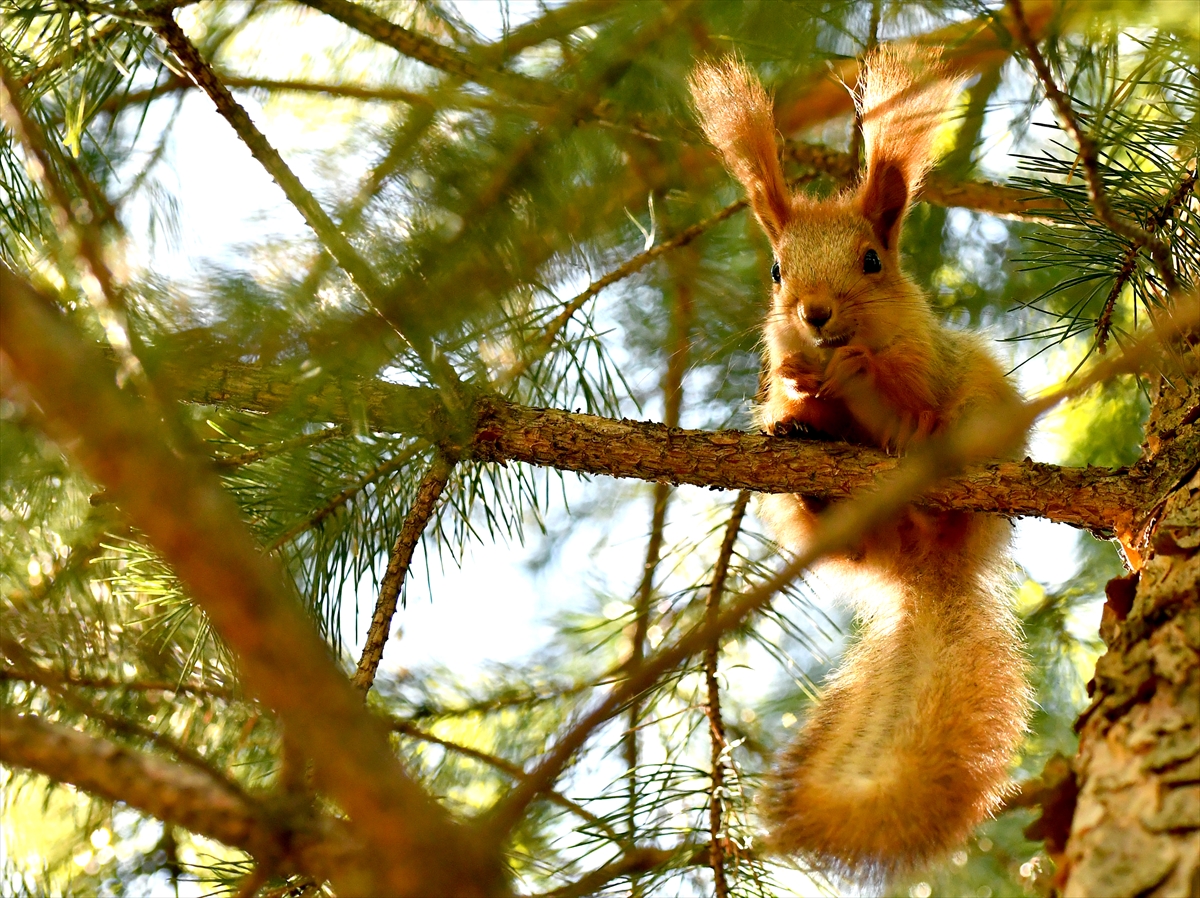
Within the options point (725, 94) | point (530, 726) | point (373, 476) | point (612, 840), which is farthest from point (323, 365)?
point (530, 726)

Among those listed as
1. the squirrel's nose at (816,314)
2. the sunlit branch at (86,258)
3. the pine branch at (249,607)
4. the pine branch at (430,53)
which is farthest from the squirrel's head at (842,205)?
the pine branch at (249,607)

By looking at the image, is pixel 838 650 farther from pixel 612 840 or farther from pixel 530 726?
pixel 612 840

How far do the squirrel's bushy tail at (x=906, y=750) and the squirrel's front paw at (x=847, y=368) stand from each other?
56 cm

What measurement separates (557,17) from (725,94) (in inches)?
19.0

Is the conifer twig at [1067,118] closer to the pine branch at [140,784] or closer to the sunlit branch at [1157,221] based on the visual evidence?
the sunlit branch at [1157,221]

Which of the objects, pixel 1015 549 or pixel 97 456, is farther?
pixel 1015 549

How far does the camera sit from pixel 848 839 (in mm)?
1699

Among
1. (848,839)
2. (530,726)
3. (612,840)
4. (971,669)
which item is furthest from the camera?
(530,726)

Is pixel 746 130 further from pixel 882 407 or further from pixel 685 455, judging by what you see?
pixel 685 455

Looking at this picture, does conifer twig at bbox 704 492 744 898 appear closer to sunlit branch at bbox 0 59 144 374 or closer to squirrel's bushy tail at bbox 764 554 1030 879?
squirrel's bushy tail at bbox 764 554 1030 879

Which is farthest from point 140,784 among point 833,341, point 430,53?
point 833,341

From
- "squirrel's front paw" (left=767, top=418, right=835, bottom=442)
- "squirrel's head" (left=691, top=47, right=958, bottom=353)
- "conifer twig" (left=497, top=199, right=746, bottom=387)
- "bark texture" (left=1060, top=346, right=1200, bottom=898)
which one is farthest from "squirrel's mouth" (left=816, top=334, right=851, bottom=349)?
"bark texture" (left=1060, top=346, right=1200, bottom=898)

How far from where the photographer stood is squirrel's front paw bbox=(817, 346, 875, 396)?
2511mm

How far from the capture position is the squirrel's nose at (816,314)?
93.2 inches
